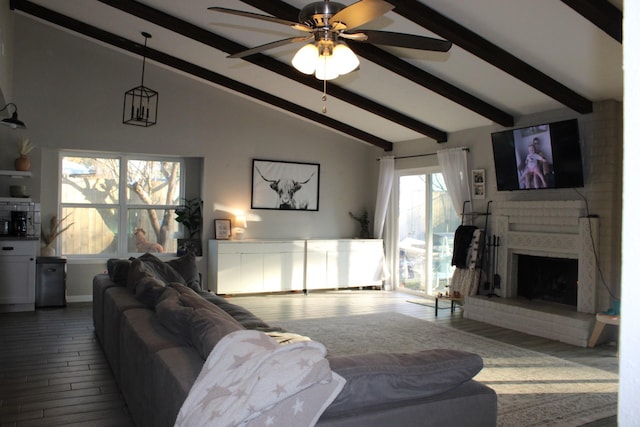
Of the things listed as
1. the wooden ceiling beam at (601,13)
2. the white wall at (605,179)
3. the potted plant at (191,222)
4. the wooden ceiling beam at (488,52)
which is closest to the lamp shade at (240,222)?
the potted plant at (191,222)

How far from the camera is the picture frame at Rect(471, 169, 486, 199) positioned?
6891 mm

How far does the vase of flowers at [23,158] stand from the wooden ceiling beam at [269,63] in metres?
2.33

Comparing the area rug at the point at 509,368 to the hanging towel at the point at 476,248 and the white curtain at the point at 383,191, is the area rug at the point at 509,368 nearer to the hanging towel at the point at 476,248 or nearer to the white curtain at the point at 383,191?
the hanging towel at the point at 476,248

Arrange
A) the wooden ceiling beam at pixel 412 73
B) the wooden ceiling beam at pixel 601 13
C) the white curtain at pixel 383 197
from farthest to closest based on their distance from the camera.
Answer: the white curtain at pixel 383 197
the wooden ceiling beam at pixel 412 73
the wooden ceiling beam at pixel 601 13

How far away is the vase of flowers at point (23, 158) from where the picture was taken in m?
6.51

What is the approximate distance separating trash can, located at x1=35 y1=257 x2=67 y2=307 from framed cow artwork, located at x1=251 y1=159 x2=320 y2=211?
3.00 m

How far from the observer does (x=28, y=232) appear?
673cm

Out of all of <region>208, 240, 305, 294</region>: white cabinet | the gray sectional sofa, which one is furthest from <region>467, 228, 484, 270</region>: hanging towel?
the gray sectional sofa

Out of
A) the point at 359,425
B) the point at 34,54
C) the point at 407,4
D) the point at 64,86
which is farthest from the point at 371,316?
the point at 34,54

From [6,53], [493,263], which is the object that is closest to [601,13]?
[493,263]

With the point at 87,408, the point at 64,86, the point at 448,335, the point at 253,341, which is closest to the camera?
the point at 253,341

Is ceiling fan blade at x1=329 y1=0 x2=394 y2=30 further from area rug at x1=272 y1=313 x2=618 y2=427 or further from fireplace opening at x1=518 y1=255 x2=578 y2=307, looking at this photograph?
fireplace opening at x1=518 y1=255 x2=578 y2=307

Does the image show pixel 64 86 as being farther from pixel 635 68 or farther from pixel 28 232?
pixel 635 68

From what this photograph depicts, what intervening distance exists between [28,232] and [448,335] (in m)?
5.63
